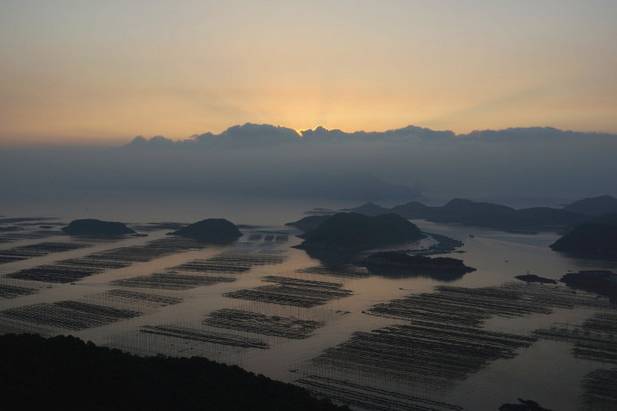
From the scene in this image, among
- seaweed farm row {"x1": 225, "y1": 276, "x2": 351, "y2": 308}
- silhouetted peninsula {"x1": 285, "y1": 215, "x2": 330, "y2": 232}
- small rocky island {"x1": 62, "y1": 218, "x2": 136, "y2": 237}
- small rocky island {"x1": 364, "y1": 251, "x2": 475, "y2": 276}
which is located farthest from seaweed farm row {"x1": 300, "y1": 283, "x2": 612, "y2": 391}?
small rocky island {"x1": 62, "y1": 218, "x2": 136, "y2": 237}

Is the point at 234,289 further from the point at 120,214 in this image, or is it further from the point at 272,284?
the point at 120,214

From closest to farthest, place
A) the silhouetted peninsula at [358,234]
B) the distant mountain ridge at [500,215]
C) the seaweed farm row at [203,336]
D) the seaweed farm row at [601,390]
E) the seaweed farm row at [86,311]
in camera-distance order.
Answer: the seaweed farm row at [601,390], the seaweed farm row at [203,336], the seaweed farm row at [86,311], the silhouetted peninsula at [358,234], the distant mountain ridge at [500,215]

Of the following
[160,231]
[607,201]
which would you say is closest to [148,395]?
[160,231]

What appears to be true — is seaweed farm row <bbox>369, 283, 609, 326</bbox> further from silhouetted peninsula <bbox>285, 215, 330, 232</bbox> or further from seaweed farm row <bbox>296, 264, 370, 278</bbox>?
silhouetted peninsula <bbox>285, 215, 330, 232</bbox>

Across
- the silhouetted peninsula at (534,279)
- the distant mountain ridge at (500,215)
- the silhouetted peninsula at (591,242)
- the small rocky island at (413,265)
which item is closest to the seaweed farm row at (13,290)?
the small rocky island at (413,265)

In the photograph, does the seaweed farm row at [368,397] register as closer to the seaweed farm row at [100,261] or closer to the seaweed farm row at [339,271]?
the seaweed farm row at [339,271]
